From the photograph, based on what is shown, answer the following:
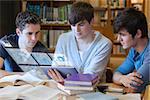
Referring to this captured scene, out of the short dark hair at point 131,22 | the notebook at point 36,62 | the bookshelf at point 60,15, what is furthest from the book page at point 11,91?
the bookshelf at point 60,15

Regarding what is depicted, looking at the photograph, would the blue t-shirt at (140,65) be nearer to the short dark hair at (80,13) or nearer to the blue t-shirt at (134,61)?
the blue t-shirt at (134,61)

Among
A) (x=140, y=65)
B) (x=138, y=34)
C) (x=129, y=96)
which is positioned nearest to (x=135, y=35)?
(x=138, y=34)

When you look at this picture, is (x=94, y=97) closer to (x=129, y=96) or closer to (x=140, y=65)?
(x=129, y=96)

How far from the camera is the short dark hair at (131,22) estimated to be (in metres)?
2.04

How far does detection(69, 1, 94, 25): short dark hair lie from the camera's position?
2152mm

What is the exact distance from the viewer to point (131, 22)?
2.04m

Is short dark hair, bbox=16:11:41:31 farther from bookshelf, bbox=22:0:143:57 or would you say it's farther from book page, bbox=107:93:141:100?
bookshelf, bbox=22:0:143:57

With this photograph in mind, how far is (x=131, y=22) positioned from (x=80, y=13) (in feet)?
1.23

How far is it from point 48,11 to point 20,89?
2.95 metres

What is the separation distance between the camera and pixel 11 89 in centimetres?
163

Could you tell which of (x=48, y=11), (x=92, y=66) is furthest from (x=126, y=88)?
(x=48, y=11)

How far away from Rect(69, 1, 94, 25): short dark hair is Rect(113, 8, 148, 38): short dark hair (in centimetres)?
23

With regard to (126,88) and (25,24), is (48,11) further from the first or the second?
(126,88)

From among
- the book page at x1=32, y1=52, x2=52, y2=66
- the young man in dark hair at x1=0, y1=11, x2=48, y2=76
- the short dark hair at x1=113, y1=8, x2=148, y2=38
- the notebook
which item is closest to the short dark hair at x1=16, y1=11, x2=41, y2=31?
the young man in dark hair at x1=0, y1=11, x2=48, y2=76
